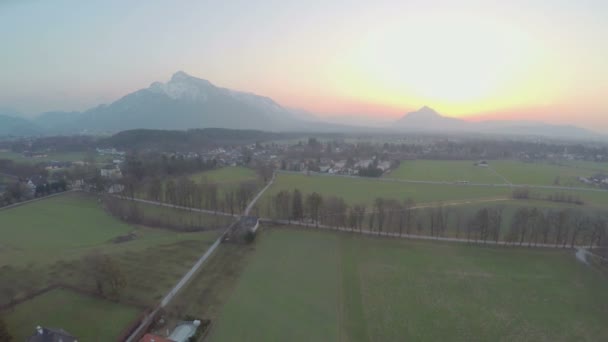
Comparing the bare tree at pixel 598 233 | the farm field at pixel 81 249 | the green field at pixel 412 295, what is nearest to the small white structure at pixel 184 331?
the green field at pixel 412 295

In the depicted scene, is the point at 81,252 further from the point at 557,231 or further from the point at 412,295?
the point at 557,231

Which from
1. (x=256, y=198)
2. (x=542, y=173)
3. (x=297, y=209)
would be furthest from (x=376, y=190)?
(x=542, y=173)

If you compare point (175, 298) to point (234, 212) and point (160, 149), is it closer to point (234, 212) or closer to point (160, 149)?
point (234, 212)

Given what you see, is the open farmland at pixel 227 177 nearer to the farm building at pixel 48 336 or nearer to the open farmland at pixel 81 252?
the open farmland at pixel 81 252

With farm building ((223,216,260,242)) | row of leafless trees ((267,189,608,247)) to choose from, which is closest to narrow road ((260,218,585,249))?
row of leafless trees ((267,189,608,247))

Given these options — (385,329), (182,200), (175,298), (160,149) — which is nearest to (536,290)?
(385,329)

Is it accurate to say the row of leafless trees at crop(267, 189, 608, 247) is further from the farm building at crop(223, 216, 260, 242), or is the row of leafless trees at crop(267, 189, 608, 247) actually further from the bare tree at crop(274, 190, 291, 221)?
the farm building at crop(223, 216, 260, 242)
